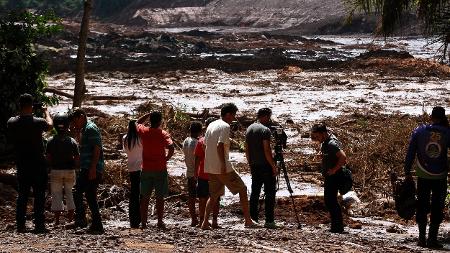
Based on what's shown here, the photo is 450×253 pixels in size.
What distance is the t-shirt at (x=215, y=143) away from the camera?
32.1 feet

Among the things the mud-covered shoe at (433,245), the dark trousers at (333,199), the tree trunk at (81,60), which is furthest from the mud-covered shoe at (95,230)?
the tree trunk at (81,60)

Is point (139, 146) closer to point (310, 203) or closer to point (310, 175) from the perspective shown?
point (310, 203)

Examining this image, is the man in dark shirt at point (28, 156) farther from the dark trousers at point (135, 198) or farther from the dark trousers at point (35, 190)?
the dark trousers at point (135, 198)

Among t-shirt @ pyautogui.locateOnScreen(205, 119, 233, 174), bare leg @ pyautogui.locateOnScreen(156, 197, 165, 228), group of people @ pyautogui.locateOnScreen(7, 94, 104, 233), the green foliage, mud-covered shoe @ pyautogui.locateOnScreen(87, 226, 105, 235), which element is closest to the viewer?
group of people @ pyautogui.locateOnScreen(7, 94, 104, 233)

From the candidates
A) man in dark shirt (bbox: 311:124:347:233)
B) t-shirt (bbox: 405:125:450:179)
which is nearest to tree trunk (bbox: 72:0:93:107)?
man in dark shirt (bbox: 311:124:347:233)

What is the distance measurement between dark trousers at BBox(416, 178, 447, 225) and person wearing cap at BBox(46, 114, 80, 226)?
3911 millimetres

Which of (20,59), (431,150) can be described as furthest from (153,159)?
(20,59)

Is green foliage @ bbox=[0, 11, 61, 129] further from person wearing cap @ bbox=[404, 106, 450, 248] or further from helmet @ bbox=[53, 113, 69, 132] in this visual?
person wearing cap @ bbox=[404, 106, 450, 248]

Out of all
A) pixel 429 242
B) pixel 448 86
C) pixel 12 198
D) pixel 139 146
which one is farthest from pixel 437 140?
pixel 448 86

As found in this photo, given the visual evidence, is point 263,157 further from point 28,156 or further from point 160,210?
point 28,156

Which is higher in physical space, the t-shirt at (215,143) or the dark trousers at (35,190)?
the t-shirt at (215,143)

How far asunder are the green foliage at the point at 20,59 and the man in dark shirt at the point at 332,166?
625cm

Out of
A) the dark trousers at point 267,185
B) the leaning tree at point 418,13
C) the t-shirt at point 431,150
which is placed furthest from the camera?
the leaning tree at point 418,13

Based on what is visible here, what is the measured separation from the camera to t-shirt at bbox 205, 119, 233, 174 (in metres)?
9.79
